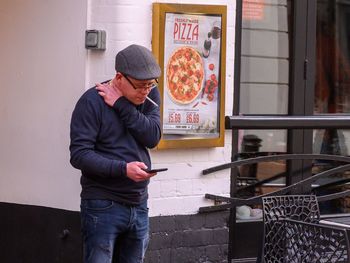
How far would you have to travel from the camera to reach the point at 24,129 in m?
5.92

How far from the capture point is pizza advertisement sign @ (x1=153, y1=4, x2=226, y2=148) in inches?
221

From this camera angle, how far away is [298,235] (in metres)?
4.70

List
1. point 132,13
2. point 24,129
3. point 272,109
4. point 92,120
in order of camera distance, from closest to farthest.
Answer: point 92,120 < point 132,13 < point 24,129 < point 272,109

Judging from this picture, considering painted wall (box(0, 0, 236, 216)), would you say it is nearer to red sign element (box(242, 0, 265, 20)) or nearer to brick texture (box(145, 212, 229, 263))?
brick texture (box(145, 212, 229, 263))

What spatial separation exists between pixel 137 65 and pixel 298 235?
4.65 feet

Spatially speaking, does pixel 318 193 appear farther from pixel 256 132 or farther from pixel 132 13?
pixel 132 13

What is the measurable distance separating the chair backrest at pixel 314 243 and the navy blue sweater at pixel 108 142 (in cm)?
97

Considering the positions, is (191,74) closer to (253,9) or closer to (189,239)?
(253,9)

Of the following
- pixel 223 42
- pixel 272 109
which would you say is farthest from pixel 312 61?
A: pixel 223 42

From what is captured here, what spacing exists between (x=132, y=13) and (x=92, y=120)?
1.37 meters

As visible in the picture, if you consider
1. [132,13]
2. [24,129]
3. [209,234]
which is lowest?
[209,234]

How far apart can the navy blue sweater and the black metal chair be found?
93 centimetres

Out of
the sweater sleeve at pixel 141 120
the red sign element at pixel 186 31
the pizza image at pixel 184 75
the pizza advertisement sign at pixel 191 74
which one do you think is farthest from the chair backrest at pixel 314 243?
the red sign element at pixel 186 31

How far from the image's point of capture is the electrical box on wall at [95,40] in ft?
17.7
